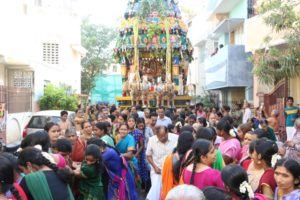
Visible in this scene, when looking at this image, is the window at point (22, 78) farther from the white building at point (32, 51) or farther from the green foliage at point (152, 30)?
the green foliage at point (152, 30)

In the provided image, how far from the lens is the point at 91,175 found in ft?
18.1

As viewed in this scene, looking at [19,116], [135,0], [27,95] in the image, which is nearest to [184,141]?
[19,116]

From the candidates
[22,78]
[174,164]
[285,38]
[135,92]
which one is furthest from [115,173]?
[22,78]

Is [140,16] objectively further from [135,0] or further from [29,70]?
[29,70]

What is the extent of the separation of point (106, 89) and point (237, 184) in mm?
46575

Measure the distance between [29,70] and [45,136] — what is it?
17.3m

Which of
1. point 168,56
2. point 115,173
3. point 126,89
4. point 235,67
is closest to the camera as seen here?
point 115,173

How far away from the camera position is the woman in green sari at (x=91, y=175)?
17.7 ft

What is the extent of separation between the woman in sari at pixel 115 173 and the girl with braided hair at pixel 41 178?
146 centimetres

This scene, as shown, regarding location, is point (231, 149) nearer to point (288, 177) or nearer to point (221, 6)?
point (288, 177)

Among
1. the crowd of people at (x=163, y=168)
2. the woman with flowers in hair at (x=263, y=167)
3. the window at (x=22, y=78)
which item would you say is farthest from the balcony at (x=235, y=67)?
the woman with flowers in hair at (x=263, y=167)

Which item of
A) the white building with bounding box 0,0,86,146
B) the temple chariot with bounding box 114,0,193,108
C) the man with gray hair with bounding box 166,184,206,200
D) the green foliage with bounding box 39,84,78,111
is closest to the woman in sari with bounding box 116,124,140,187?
the white building with bounding box 0,0,86,146

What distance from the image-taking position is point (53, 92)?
75.6ft

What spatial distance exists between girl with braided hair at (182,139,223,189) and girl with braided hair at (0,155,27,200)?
58.7 inches
